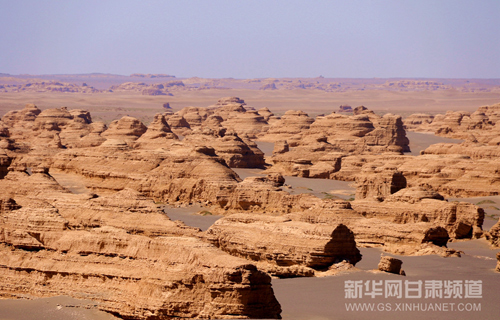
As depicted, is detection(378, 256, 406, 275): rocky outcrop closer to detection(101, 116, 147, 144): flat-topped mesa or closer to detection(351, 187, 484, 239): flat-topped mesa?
detection(351, 187, 484, 239): flat-topped mesa

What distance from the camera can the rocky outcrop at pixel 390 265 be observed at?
2855 centimetres

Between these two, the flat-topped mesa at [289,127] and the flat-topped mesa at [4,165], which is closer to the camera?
the flat-topped mesa at [4,165]

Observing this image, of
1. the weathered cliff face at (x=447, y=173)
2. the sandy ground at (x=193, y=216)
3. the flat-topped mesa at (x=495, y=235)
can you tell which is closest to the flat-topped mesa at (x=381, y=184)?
the weathered cliff face at (x=447, y=173)

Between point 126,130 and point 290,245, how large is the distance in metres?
55.5

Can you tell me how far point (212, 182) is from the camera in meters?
50.4

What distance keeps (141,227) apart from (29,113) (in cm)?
8315

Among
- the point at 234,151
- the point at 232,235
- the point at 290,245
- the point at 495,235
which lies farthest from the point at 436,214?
the point at 234,151

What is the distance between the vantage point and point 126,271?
22.8 m

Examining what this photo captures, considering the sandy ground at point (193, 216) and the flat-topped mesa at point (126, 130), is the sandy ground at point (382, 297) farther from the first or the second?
the flat-topped mesa at point (126, 130)

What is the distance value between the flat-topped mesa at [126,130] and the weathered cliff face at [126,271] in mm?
51617

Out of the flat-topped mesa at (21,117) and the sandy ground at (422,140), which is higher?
the flat-topped mesa at (21,117)

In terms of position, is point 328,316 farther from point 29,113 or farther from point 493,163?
point 29,113

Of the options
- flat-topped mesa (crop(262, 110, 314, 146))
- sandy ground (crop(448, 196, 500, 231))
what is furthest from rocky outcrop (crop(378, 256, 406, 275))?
flat-topped mesa (crop(262, 110, 314, 146))

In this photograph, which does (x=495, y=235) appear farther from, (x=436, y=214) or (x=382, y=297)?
(x=382, y=297)
